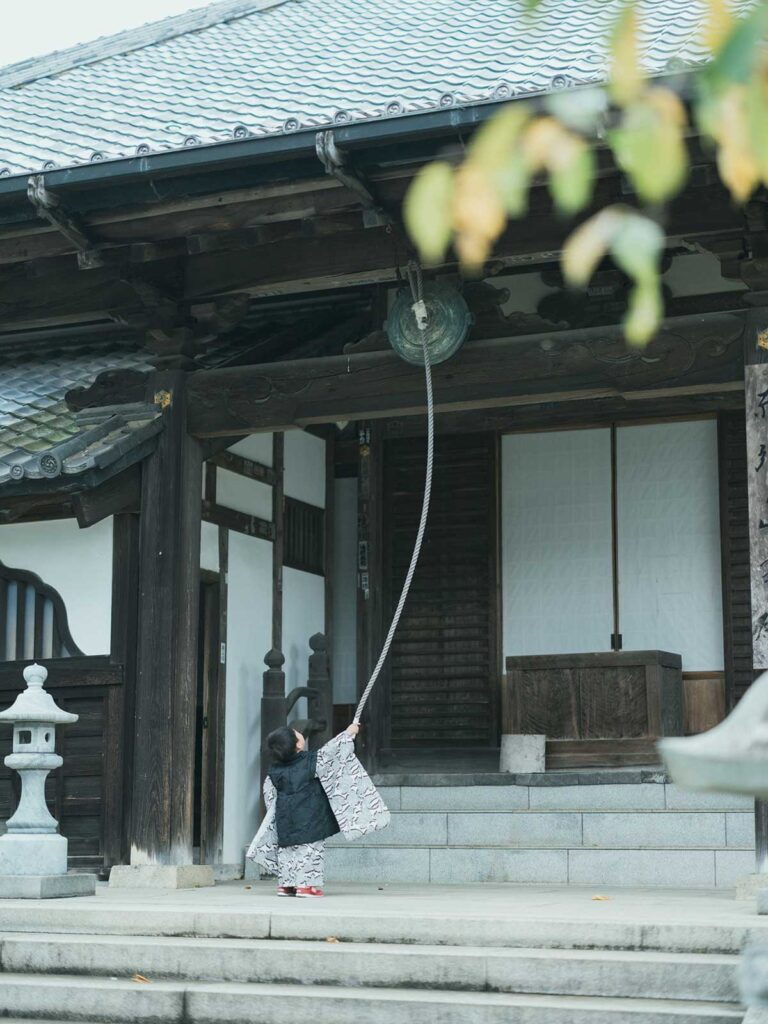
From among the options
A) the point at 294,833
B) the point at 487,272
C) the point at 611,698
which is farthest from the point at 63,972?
the point at 611,698

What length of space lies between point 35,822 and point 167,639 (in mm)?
1316

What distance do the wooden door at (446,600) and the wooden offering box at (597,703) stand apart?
1.50 ft

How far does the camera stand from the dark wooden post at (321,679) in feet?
35.4

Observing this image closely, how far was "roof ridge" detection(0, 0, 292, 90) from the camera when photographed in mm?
12828

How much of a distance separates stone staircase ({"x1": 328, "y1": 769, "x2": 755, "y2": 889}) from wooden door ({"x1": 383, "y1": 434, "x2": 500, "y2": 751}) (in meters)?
1.07

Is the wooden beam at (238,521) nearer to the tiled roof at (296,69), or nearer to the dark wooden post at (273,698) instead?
the dark wooden post at (273,698)

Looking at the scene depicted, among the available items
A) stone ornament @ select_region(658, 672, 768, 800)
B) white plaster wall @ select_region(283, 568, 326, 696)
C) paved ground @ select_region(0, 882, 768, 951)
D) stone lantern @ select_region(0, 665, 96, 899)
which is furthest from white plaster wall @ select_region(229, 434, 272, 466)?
stone ornament @ select_region(658, 672, 768, 800)

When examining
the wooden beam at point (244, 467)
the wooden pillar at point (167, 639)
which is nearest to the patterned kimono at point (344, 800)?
the wooden pillar at point (167, 639)

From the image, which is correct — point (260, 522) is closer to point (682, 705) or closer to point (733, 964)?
point (682, 705)

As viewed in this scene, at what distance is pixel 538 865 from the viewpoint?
366 inches

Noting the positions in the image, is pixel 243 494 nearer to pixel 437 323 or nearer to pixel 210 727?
pixel 210 727

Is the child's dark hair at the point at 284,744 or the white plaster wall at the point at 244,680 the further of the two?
the white plaster wall at the point at 244,680

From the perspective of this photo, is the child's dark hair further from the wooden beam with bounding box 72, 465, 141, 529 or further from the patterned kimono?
the wooden beam with bounding box 72, 465, 141, 529

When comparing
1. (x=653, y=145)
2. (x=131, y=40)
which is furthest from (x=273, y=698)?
(x=653, y=145)
